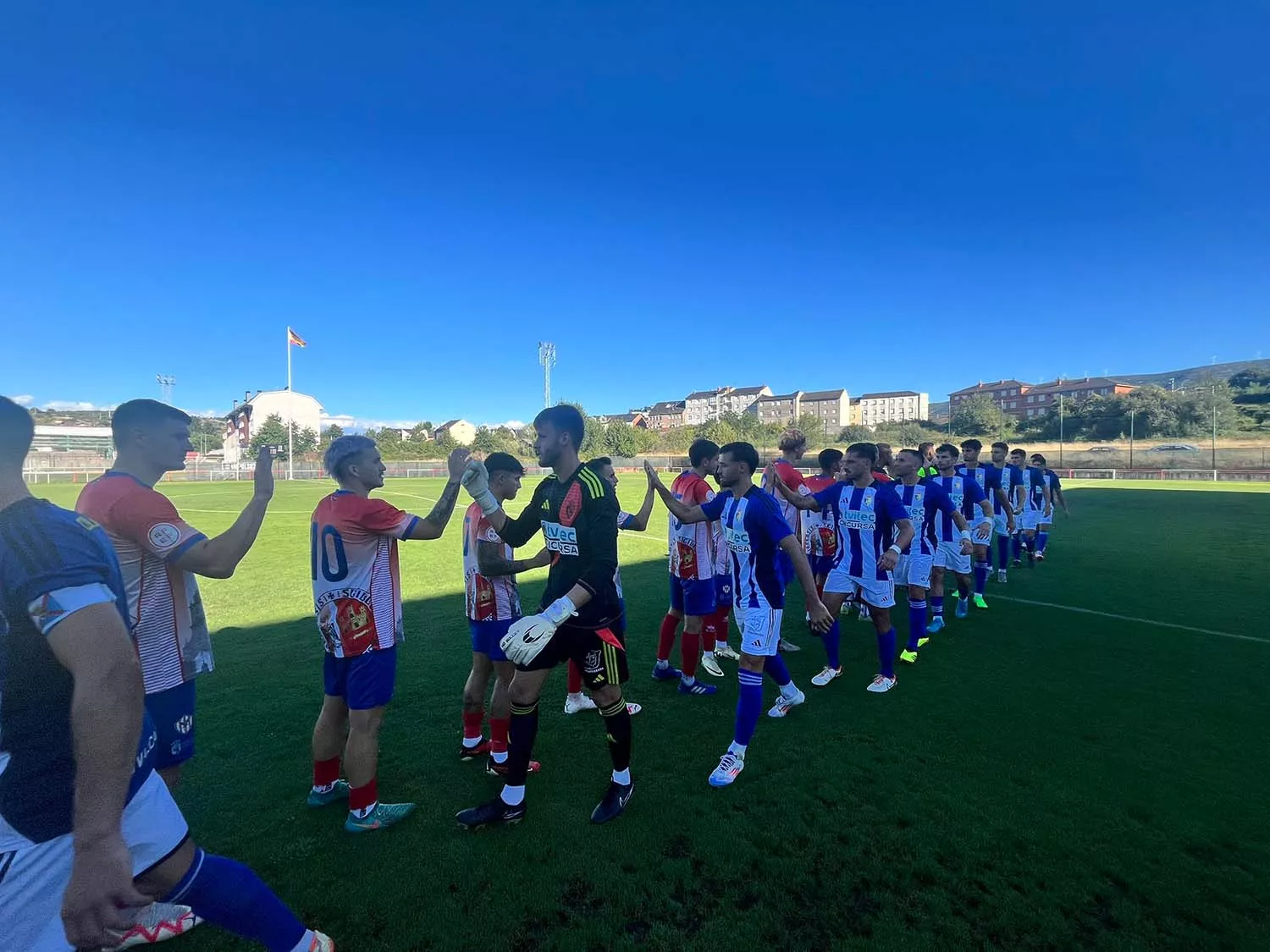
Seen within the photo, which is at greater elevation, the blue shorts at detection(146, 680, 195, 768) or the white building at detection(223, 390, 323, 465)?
the white building at detection(223, 390, 323, 465)

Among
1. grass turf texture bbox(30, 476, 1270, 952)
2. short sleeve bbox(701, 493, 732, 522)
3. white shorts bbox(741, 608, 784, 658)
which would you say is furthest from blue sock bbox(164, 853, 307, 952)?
short sleeve bbox(701, 493, 732, 522)

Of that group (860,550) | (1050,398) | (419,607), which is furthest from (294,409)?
(1050,398)

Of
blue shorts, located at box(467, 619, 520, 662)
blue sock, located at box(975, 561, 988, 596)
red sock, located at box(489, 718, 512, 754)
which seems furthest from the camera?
blue sock, located at box(975, 561, 988, 596)

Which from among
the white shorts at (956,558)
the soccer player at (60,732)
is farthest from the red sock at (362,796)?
the white shorts at (956,558)

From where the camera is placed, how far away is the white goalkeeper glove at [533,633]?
10.5 feet

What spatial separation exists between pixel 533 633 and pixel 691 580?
2952mm

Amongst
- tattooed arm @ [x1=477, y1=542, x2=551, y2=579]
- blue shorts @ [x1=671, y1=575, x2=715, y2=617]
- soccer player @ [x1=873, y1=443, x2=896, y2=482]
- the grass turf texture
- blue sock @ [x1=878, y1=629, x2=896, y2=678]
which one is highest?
soccer player @ [x1=873, y1=443, x2=896, y2=482]

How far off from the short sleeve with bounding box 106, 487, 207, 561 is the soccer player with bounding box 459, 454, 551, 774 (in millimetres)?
1828

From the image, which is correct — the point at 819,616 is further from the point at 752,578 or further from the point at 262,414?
the point at 262,414

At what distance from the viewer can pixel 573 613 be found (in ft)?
11.1

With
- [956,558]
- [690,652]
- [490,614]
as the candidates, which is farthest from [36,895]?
[956,558]

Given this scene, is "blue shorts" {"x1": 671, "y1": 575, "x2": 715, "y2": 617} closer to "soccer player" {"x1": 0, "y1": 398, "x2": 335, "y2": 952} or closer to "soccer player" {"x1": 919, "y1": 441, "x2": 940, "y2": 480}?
"soccer player" {"x1": 919, "y1": 441, "x2": 940, "y2": 480}

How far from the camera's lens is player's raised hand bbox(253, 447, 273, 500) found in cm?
282

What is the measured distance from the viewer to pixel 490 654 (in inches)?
174
